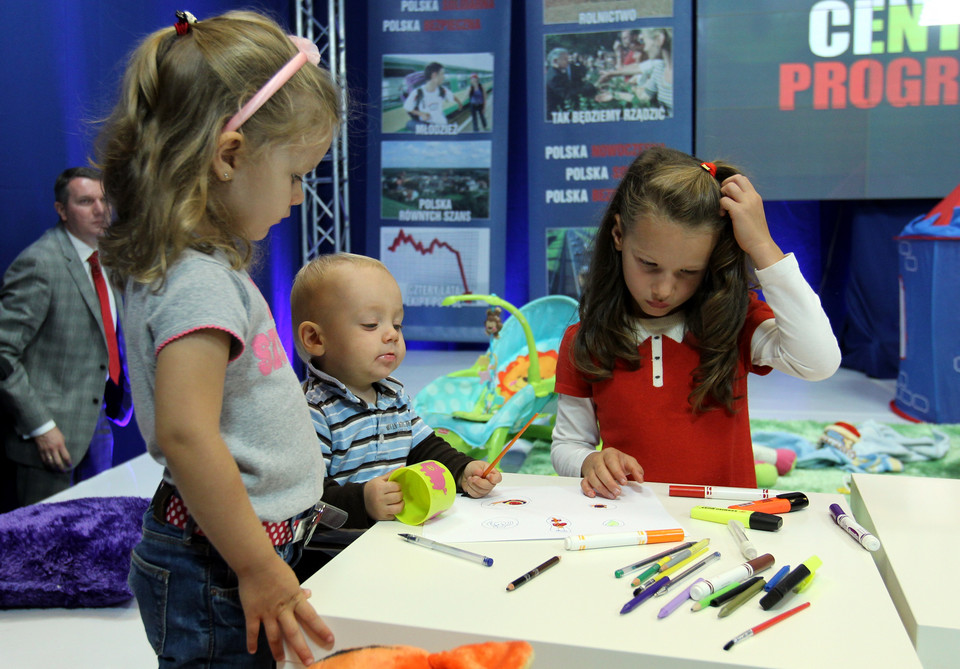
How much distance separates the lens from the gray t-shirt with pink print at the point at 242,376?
782 mm

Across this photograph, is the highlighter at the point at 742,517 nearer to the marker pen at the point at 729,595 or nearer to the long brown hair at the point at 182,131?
the marker pen at the point at 729,595

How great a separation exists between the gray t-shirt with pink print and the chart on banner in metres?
4.38

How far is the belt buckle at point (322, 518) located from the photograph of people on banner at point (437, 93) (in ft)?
14.7

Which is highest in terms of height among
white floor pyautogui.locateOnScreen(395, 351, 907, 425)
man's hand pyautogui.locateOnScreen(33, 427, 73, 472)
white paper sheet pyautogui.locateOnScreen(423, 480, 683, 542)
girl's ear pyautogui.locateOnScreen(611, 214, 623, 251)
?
girl's ear pyautogui.locateOnScreen(611, 214, 623, 251)

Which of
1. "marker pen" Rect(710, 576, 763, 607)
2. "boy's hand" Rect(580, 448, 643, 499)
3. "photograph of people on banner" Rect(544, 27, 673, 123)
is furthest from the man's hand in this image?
"photograph of people on banner" Rect(544, 27, 673, 123)

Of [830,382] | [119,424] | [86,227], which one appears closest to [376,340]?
[86,227]

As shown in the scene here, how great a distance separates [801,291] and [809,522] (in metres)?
0.39

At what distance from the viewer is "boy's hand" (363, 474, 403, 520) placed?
1.04 meters

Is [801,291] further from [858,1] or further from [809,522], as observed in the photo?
[858,1]

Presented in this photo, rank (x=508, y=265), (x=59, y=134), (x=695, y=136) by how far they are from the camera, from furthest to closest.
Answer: (x=508, y=265)
(x=695, y=136)
(x=59, y=134)

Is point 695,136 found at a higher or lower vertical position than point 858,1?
lower

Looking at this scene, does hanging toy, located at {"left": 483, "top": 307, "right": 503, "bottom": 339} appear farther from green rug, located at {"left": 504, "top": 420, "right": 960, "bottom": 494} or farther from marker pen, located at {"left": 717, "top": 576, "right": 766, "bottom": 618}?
marker pen, located at {"left": 717, "top": 576, "right": 766, "bottom": 618}

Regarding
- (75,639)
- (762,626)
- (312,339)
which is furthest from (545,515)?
(75,639)

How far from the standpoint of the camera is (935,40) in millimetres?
4523
